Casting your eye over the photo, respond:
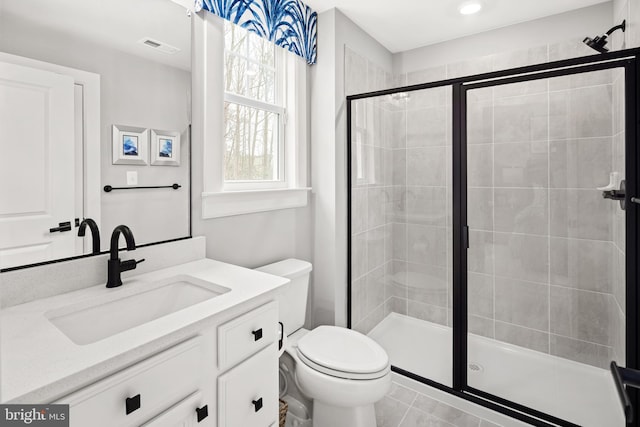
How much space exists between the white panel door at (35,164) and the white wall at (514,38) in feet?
8.65

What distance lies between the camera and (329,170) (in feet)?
7.34

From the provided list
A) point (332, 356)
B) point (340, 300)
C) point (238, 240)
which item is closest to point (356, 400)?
point (332, 356)

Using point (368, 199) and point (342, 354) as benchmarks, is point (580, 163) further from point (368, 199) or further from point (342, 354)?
point (342, 354)

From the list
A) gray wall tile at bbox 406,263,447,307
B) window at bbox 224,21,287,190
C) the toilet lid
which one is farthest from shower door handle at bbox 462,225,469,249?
window at bbox 224,21,287,190

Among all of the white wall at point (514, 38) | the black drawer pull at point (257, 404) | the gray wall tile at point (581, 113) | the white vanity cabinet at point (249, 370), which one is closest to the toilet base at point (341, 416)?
the white vanity cabinet at point (249, 370)

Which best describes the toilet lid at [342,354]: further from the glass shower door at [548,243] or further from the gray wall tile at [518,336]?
the gray wall tile at [518,336]

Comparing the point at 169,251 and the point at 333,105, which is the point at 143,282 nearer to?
the point at 169,251

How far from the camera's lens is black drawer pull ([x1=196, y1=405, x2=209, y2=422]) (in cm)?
98

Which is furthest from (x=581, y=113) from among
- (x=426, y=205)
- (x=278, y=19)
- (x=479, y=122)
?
(x=278, y=19)

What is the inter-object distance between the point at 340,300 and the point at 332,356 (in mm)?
678

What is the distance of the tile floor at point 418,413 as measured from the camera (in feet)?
5.83

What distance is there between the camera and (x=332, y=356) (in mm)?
→ 1640

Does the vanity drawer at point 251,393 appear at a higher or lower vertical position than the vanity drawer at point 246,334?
lower

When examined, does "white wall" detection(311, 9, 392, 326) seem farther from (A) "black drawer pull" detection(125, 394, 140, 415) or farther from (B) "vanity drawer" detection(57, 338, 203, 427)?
(A) "black drawer pull" detection(125, 394, 140, 415)
